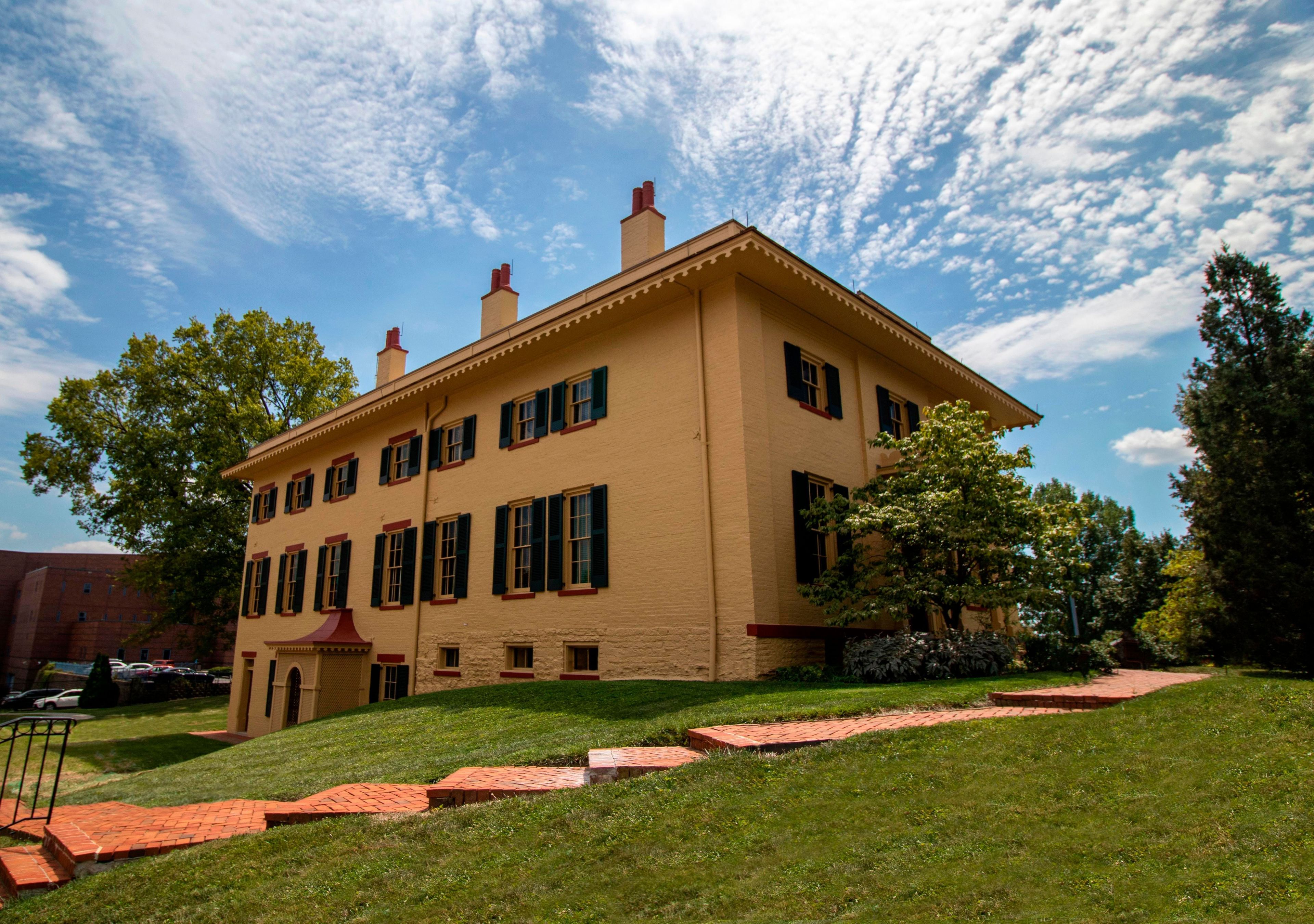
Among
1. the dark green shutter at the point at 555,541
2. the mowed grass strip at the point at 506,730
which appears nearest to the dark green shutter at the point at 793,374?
Answer: the dark green shutter at the point at 555,541

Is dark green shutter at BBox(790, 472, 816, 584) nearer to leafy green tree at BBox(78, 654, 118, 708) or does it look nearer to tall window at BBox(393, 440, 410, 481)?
tall window at BBox(393, 440, 410, 481)

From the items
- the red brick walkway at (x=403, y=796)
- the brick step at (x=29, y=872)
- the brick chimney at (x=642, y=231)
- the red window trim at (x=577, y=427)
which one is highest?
the brick chimney at (x=642, y=231)

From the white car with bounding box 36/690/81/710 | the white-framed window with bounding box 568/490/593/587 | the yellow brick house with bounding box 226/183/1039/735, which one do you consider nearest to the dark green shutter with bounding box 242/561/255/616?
the yellow brick house with bounding box 226/183/1039/735

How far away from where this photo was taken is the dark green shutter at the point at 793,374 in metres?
14.3

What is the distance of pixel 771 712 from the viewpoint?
27.8 ft

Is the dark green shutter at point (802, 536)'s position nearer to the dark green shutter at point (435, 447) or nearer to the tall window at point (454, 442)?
the tall window at point (454, 442)

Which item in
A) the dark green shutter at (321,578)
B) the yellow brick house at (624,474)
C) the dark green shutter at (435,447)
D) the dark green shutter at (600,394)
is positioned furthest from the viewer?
the dark green shutter at (321,578)

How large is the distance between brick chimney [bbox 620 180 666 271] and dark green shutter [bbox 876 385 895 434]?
5729 mm

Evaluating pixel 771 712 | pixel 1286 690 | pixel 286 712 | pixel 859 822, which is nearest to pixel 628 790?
pixel 859 822

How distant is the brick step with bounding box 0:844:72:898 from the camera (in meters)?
6.04

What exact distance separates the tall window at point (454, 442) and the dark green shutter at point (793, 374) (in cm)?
838

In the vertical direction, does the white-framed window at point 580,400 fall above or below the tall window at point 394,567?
above

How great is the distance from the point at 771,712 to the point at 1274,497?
62.3ft

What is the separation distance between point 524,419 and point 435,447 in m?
3.57
